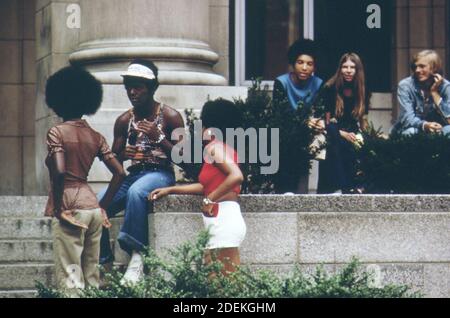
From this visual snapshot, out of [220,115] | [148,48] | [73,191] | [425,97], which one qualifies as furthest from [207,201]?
[148,48]

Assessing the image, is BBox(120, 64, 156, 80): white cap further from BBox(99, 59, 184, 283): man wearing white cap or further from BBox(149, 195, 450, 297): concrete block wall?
BBox(149, 195, 450, 297): concrete block wall

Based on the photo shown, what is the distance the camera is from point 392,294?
10.5m

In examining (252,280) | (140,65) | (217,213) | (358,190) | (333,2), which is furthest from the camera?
(333,2)

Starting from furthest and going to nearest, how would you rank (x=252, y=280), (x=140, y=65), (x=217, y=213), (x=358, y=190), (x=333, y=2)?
(x=333, y=2) → (x=358, y=190) → (x=140, y=65) → (x=217, y=213) → (x=252, y=280)

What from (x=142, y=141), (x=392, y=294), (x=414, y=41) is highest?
(x=414, y=41)

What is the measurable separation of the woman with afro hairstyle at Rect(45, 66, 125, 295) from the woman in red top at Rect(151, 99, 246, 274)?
0.79 meters

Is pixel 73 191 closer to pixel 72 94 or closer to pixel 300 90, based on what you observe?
pixel 72 94

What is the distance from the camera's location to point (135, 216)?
12562mm

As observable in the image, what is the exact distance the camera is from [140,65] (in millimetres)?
12883

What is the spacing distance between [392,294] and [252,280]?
1.05 meters

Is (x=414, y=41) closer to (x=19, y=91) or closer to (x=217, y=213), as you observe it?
(x=19, y=91)

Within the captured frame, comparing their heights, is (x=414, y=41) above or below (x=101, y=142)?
above

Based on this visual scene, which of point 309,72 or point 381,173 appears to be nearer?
point 381,173

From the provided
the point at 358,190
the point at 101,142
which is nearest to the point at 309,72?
the point at 358,190
